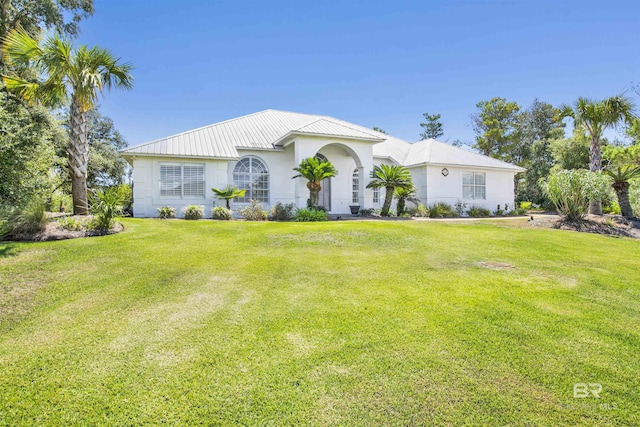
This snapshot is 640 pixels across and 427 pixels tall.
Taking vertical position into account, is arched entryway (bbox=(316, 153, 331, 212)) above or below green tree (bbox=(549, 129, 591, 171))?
below

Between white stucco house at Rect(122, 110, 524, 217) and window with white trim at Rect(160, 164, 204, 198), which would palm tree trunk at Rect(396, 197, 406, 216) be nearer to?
white stucco house at Rect(122, 110, 524, 217)

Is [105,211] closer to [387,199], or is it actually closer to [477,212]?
[387,199]

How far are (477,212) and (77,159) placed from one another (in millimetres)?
22391

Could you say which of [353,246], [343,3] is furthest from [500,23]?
[353,246]

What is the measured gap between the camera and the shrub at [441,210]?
64.4 feet

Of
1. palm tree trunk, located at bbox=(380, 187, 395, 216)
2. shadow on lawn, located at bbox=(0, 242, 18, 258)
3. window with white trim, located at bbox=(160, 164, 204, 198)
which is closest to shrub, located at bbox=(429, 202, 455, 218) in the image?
palm tree trunk, located at bbox=(380, 187, 395, 216)

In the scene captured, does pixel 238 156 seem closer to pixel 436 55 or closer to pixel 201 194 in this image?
pixel 201 194

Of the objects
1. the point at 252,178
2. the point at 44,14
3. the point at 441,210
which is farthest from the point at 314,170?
the point at 44,14

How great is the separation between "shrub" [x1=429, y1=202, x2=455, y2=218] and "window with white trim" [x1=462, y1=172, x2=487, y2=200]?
2074 mm

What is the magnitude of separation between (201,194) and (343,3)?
1184 centimetres

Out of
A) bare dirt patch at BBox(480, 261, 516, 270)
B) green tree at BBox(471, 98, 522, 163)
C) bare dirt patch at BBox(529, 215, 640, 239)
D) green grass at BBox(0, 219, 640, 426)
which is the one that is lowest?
green grass at BBox(0, 219, 640, 426)

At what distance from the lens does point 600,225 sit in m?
14.4

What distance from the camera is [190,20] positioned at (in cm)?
1380

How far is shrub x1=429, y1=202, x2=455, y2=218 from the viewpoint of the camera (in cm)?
1964
